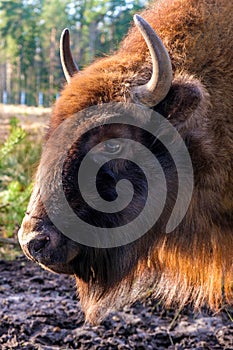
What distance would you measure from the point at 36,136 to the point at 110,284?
701cm

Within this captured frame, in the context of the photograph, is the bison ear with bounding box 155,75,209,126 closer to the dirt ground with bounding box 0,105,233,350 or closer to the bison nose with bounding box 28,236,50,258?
the bison nose with bounding box 28,236,50,258

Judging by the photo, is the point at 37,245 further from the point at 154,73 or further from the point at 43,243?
the point at 154,73

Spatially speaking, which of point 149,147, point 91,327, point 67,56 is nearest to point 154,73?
point 149,147

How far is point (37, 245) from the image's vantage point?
2.92 m

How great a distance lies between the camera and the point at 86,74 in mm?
3326

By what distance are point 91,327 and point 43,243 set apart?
150 cm

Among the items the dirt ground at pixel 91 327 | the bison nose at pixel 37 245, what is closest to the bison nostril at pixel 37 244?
the bison nose at pixel 37 245

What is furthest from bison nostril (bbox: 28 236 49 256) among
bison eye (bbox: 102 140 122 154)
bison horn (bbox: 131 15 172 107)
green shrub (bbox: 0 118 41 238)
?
green shrub (bbox: 0 118 41 238)

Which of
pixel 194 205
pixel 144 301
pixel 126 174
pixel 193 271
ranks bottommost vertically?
pixel 144 301

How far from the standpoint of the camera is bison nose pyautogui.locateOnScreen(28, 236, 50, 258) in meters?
2.91

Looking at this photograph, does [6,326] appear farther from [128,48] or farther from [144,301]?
[128,48]

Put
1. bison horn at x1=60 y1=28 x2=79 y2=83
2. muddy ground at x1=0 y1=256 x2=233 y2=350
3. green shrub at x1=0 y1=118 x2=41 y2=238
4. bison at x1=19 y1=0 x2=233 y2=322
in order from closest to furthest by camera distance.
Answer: bison at x1=19 y1=0 x2=233 y2=322 < bison horn at x1=60 y1=28 x2=79 y2=83 < muddy ground at x1=0 y1=256 x2=233 y2=350 < green shrub at x1=0 y1=118 x2=41 y2=238

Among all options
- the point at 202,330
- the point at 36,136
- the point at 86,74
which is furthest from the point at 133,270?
the point at 36,136

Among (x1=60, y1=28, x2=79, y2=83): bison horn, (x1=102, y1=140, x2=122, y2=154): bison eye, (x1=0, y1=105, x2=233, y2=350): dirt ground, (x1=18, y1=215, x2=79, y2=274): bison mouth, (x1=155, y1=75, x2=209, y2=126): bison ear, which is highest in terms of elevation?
(x1=60, y1=28, x2=79, y2=83): bison horn
